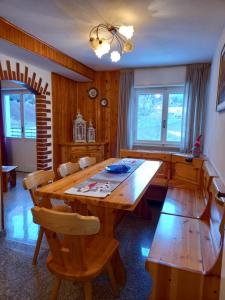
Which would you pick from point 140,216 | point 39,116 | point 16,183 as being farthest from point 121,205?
point 16,183

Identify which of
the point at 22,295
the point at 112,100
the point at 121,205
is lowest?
the point at 22,295

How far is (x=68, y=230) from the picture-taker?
1111mm

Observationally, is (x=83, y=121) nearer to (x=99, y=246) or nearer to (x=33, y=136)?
(x=33, y=136)

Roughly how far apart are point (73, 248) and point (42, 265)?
919 mm

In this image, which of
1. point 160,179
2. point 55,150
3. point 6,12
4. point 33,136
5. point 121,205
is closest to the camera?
point 121,205

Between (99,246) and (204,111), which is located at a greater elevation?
(204,111)

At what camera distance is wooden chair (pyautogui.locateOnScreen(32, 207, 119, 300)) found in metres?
1.10

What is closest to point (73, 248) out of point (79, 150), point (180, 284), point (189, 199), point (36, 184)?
point (180, 284)

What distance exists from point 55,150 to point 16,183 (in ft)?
3.88

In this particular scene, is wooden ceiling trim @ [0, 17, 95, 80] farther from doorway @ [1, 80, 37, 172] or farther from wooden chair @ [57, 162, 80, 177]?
doorway @ [1, 80, 37, 172]

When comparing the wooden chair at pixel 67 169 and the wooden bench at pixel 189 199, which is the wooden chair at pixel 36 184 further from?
the wooden bench at pixel 189 199

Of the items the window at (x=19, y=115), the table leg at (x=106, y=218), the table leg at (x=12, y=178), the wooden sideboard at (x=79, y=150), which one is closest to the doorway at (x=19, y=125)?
the window at (x=19, y=115)

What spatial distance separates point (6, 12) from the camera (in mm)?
2014

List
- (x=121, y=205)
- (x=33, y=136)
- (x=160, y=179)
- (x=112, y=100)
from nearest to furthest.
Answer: (x=121, y=205) → (x=160, y=179) → (x=112, y=100) → (x=33, y=136)
